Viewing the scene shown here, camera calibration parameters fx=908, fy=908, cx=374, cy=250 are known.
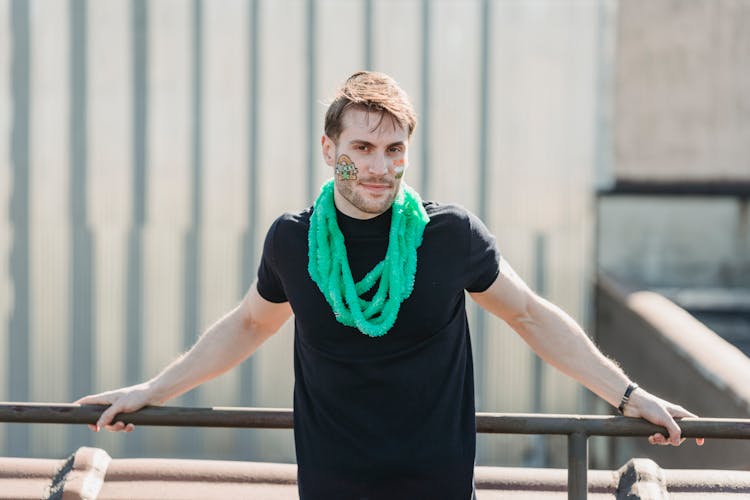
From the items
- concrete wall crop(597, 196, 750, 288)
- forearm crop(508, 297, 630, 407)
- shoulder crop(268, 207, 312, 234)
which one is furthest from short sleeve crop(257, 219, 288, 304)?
concrete wall crop(597, 196, 750, 288)

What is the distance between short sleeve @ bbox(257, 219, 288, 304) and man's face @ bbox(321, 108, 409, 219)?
0.64 feet

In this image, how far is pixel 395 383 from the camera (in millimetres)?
1923

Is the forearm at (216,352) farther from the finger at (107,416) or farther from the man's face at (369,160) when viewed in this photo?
the man's face at (369,160)

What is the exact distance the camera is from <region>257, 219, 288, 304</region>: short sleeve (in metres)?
2.04

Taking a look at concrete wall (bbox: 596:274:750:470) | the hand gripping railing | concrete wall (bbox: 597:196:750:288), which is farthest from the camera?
concrete wall (bbox: 597:196:750:288)

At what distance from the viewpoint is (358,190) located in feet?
6.46

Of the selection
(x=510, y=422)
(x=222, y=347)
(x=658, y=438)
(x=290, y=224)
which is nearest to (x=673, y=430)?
(x=658, y=438)

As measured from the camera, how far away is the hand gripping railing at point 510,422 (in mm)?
2004

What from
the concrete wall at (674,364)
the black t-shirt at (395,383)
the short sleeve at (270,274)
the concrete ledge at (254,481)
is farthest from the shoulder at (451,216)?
the concrete wall at (674,364)

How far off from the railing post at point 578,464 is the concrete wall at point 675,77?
6130 mm

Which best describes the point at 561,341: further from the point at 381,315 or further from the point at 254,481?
the point at 254,481

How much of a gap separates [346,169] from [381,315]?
326 mm

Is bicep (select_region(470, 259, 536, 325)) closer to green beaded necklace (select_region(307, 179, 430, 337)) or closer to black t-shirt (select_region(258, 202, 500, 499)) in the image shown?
black t-shirt (select_region(258, 202, 500, 499))

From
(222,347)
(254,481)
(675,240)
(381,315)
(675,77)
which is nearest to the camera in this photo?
(381,315)
